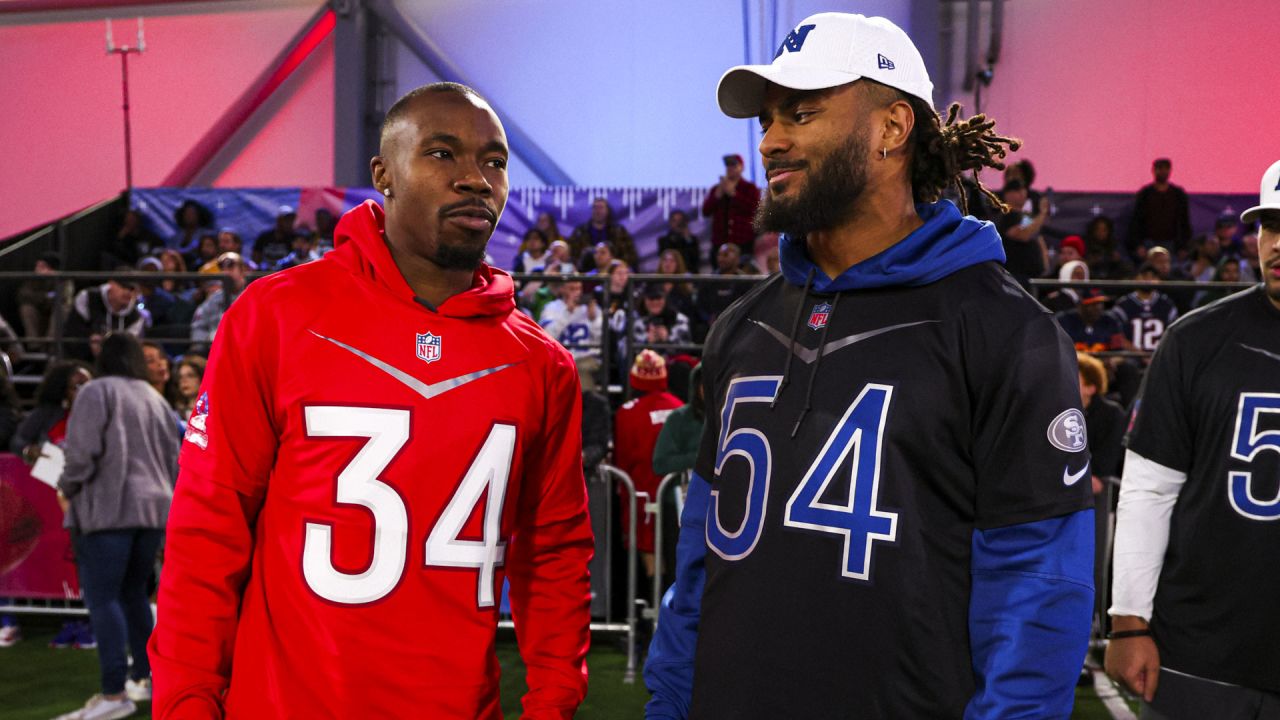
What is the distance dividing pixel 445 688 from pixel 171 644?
1.69ft

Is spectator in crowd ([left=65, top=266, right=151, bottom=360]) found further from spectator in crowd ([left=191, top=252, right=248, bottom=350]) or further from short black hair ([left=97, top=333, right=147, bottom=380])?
Result: short black hair ([left=97, top=333, right=147, bottom=380])

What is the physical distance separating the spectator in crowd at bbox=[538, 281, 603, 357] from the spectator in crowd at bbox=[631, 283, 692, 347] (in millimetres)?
363

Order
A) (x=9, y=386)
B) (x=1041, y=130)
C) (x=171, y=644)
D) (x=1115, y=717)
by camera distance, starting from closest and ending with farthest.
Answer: (x=171, y=644), (x=1115, y=717), (x=9, y=386), (x=1041, y=130)

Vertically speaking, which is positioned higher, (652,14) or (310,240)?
(652,14)

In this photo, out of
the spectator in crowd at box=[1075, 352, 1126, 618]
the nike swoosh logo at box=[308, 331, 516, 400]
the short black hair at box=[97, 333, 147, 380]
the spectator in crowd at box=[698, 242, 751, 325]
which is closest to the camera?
the nike swoosh logo at box=[308, 331, 516, 400]

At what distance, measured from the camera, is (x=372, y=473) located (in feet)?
7.73

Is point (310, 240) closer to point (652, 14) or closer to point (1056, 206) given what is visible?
point (652, 14)

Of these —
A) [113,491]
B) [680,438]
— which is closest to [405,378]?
[113,491]

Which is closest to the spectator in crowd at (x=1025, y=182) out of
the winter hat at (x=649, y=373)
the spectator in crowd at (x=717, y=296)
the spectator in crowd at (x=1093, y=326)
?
A: the spectator in crowd at (x=1093, y=326)

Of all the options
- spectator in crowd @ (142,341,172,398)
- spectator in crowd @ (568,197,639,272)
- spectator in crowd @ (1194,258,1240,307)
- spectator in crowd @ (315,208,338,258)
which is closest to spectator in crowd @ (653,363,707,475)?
spectator in crowd @ (142,341,172,398)

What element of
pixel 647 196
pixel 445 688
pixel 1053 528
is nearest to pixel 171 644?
pixel 445 688

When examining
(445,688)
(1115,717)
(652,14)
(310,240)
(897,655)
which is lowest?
(1115,717)

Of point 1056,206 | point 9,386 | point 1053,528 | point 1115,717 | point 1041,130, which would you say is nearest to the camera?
point 1053,528

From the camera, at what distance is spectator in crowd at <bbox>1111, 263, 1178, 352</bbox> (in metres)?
9.43
